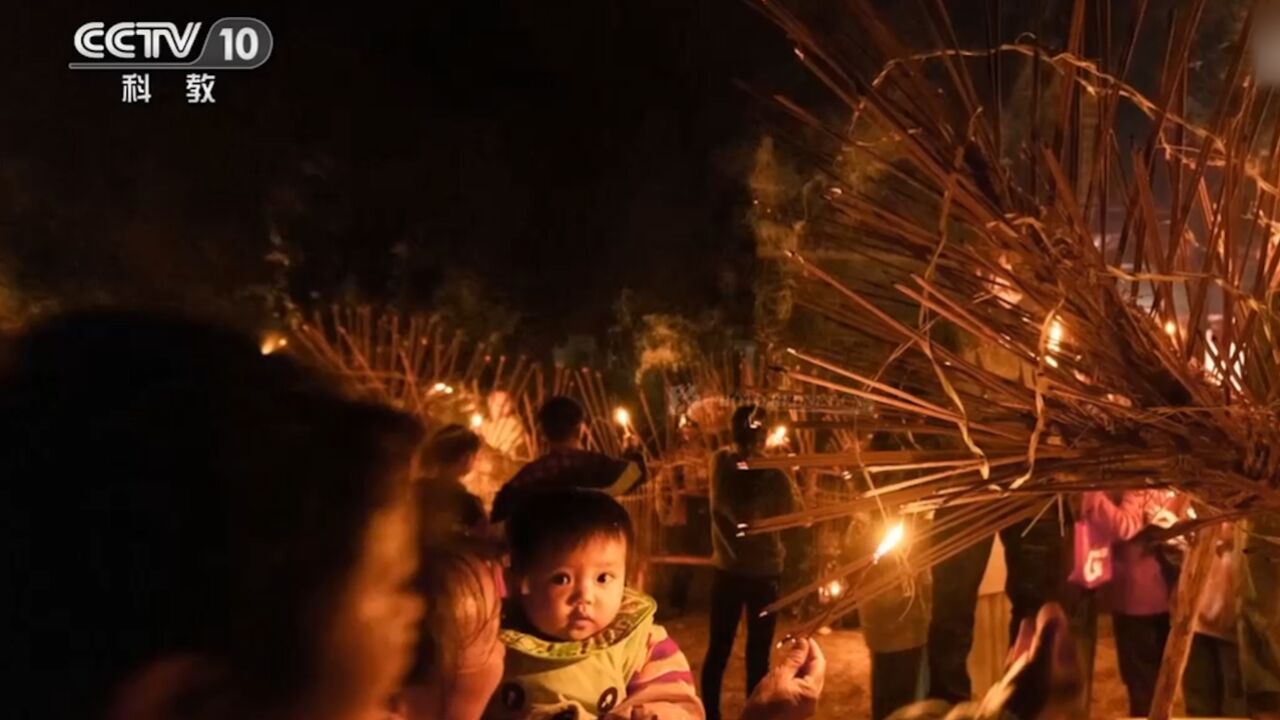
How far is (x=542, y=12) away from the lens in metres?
8.27

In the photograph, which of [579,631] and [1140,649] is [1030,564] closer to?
[1140,649]

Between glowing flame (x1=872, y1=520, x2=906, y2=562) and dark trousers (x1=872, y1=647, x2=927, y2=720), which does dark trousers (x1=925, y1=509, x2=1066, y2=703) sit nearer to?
dark trousers (x1=872, y1=647, x2=927, y2=720)

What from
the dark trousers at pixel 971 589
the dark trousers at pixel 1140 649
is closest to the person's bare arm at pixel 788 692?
the dark trousers at pixel 971 589

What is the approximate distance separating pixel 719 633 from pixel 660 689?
1.92 meters

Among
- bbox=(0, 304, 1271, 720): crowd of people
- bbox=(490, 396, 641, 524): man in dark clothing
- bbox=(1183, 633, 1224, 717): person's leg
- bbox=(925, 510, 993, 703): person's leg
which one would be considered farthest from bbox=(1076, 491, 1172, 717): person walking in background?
bbox=(0, 304, 1271, 720): crowd of people

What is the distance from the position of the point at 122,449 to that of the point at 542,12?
819 cm

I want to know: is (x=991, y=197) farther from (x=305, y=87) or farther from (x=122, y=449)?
(x=305, y=87)

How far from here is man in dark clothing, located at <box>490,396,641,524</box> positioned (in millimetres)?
3029

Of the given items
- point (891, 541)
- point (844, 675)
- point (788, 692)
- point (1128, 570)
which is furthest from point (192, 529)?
point (844, 675)

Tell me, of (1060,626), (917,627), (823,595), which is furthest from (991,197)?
(823,595)

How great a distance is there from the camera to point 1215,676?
338 cm

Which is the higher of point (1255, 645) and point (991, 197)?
→ point (991, 197)

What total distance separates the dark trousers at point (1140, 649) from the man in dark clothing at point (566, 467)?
182 centimetres

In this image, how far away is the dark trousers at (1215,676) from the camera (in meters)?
3.34
